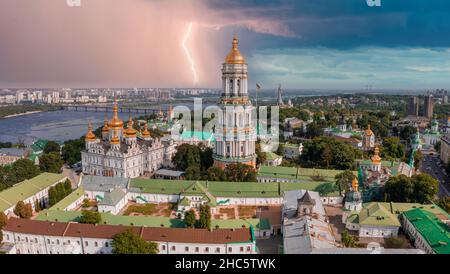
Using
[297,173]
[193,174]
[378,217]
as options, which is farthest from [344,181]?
[193,174]

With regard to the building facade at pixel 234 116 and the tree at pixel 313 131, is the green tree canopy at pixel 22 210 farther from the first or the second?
the tree at pixel 313 131

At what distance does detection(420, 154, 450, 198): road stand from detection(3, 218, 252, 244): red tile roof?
1600 cm

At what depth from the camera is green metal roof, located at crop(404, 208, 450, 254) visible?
1432cm

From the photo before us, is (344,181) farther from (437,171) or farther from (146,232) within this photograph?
(437,171)

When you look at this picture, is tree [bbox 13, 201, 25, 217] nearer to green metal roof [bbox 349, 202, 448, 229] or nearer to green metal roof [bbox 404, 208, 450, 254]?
green metal roof [bbox 349, 202, 448, 229]

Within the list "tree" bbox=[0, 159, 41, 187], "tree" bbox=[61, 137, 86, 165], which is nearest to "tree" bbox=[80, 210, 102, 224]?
"tree" bbox=[0, 159, 41, 187]

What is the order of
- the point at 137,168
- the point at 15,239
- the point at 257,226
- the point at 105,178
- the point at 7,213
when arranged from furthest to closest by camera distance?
1. the point at 137,168
2. the point at 105,178
3. the point at 7,213
4. the point at 257,226
5. the point at 15,239

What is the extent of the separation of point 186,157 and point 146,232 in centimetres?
1285

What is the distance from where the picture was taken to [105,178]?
928 inches

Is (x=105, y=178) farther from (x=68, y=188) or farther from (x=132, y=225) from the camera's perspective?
(x=132, y=225)

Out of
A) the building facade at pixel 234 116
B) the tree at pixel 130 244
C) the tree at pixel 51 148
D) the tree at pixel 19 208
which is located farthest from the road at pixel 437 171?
the tree at pixel 51 148

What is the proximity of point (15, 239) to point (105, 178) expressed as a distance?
7922 millimetres

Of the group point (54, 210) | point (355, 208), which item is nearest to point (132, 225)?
point (54, 210)

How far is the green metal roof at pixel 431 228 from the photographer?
47.0ft
